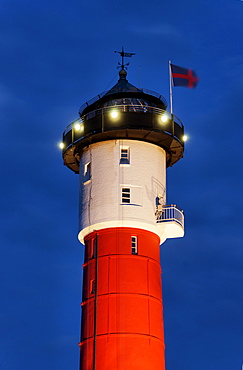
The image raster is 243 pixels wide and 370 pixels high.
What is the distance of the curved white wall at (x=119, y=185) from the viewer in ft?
166

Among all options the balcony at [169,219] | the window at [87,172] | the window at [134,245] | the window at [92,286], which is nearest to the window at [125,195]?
the balcony at [169,219]

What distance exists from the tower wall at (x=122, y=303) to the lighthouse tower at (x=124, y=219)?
60 millimetres

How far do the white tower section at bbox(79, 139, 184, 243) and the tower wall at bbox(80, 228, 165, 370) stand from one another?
79 centimetres

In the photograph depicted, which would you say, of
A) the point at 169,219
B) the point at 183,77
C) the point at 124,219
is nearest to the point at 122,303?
the point at 124,219

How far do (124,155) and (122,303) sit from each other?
10259 mm

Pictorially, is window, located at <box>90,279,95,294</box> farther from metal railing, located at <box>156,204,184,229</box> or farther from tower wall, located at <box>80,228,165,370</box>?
metal railing, located at <box>156,204,184,229</box>

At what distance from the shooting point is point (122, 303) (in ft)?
158

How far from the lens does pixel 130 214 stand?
50.4 metres

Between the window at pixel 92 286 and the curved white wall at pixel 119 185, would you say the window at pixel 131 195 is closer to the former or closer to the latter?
the curved white wall at pixel 119 185

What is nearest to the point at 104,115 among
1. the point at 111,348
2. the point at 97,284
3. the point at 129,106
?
the point at 129,106

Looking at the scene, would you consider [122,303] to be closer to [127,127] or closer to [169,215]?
[169,215]

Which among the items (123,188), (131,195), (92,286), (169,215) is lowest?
(92,286)

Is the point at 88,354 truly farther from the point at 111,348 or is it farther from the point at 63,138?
the point at 63,138

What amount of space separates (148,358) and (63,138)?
57.4 ft
